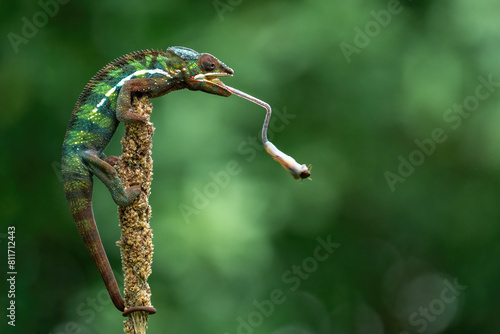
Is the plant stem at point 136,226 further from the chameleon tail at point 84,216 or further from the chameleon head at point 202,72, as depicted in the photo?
the chameleon head at point 202,72

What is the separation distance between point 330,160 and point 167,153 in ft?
7.89

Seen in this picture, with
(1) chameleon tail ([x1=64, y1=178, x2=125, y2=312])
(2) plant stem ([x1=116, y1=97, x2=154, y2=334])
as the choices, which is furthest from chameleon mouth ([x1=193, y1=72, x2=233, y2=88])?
(1) chameleon tail ([x1=64, y1=178, x2=125, y2=312])

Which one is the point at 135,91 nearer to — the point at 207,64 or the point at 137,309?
the point at 207,64

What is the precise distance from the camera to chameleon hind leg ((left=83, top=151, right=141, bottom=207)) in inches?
151

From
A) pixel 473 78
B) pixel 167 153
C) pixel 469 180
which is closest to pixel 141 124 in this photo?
pixel 167 153

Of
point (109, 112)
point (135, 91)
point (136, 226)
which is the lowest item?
point (136, 226)

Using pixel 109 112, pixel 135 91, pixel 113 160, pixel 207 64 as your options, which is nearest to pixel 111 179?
pixel 113 160

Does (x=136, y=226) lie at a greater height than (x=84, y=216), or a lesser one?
greater

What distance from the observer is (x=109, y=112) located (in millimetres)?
4035

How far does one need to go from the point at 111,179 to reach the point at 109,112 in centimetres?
39

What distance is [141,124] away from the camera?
3.90 meters

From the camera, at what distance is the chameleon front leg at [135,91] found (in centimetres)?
390

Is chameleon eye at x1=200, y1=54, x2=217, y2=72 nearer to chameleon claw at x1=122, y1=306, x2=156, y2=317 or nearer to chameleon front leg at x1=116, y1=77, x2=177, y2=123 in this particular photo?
chameleon front leg at x1=116, y1=77, x2=177, y2=123

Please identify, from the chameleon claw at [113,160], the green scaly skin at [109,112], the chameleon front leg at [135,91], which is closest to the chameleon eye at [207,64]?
the green scaly skin at [109,112]
